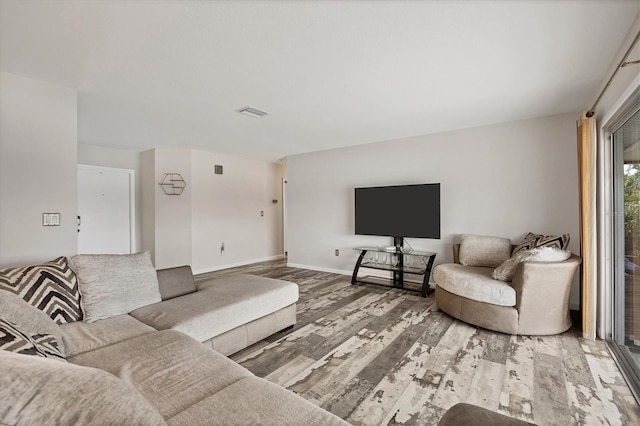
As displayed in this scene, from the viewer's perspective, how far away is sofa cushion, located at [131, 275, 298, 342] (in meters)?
1.98

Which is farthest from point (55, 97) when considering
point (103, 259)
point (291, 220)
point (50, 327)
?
point (291, 220)

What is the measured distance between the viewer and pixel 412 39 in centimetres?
193

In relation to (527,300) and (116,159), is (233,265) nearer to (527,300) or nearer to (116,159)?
(116,159)

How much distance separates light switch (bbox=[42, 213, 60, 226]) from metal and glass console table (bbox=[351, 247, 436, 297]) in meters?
3.61

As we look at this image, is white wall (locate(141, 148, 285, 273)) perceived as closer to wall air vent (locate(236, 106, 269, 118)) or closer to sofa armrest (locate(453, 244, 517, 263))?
wall air vent (locate(236, 106, 269, 118))

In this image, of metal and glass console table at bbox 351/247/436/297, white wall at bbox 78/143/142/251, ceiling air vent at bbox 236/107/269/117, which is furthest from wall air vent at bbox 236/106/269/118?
white wall at bbox 78/143/142/251

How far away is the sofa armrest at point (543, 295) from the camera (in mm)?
2607

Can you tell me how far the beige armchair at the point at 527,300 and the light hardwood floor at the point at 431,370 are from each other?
0.35 feet

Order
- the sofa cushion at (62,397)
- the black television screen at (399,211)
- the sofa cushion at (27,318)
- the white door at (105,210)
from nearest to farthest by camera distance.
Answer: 1. the sofa cushion at (62,397)
2. the sofa cushion at (27,318)
3. the black television screen at (399,211)
4. the white door at (105,210)

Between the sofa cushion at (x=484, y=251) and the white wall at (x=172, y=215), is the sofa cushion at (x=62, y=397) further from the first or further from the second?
the white wall at (x=172, y=215)

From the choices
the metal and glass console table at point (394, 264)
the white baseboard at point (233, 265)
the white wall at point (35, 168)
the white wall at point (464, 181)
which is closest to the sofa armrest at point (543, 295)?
the white wall at point (464, 181)

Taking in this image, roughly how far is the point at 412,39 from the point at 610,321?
2968 mm

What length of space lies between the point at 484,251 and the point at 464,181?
1044 millimetres

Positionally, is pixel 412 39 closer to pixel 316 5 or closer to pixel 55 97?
pixel 316 5
